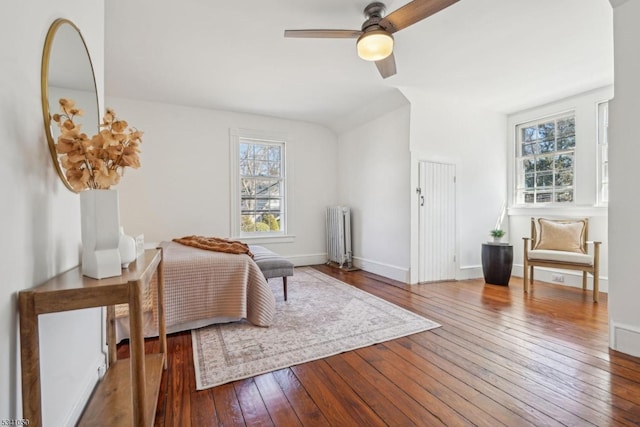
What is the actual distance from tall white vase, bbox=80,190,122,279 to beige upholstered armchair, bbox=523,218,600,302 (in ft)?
13.2

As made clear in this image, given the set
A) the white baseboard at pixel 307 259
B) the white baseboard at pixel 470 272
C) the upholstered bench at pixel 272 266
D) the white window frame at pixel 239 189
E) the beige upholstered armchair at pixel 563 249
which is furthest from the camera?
the white baseboard at pixel 307 259

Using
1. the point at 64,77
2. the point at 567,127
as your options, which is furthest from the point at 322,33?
the point at 567,127

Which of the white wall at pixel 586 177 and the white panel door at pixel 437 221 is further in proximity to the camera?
the white panel door at pixel 437 221

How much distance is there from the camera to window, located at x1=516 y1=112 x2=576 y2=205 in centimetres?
388

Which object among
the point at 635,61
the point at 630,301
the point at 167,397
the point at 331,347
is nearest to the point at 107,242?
the point at 167,397

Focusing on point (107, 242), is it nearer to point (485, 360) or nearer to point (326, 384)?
point (326, 384)

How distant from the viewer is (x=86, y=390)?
133 centimetres

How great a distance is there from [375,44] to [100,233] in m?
2.08

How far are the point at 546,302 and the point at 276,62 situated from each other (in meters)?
3.87

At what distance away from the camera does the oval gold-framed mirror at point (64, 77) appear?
107 cm

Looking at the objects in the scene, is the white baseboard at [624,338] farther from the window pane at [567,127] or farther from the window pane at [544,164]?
the window pane at [567,127]

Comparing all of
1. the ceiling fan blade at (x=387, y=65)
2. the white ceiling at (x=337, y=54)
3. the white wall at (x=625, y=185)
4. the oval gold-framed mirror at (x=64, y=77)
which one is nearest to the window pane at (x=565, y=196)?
the white ceiling at (x=337, y=54)

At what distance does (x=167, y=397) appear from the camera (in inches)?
60.3

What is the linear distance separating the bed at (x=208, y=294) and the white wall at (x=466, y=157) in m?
2.23
